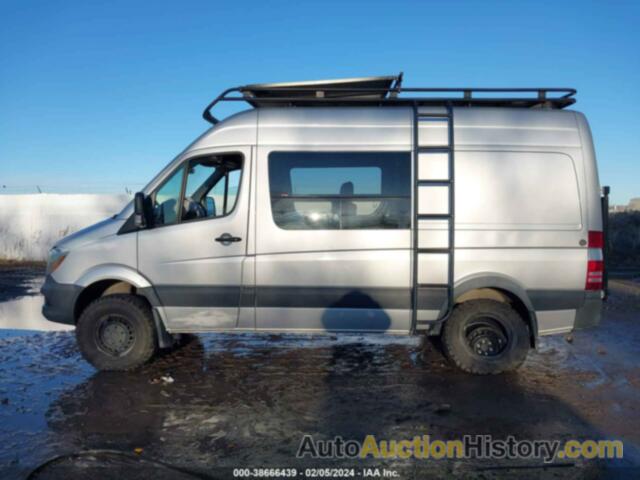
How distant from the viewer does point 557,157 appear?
5012 mm

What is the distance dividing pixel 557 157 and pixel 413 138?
59.5 inches

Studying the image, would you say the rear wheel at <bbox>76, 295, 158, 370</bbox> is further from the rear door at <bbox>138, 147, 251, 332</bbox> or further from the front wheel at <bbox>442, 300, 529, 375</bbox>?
the front wheel at <bbox>442, 300, 529, 375</bbox>

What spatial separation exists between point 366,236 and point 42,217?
1789 cm

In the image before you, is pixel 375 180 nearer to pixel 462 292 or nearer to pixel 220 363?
pixel 462 292

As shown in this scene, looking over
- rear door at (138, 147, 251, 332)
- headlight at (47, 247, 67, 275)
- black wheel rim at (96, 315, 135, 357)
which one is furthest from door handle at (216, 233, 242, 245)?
headlight at (47, 247, 67, 275)

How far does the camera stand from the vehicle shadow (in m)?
3.40

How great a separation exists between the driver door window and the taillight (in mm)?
3756

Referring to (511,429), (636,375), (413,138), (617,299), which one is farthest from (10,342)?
(617,299)

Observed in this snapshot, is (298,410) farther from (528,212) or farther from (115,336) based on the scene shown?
(528,212)

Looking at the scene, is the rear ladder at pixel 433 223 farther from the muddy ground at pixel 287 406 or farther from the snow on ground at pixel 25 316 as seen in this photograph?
the snow on ground at pixel 25 316

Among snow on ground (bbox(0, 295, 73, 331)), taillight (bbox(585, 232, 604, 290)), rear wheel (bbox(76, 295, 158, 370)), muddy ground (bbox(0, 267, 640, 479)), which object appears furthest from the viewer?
snow on ground (bbox(0, 295, 73, 331))

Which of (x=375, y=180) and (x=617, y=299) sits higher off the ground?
(x=375, y=180)

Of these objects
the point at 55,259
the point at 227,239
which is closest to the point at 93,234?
the point at 55,259

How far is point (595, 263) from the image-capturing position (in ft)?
16.1
